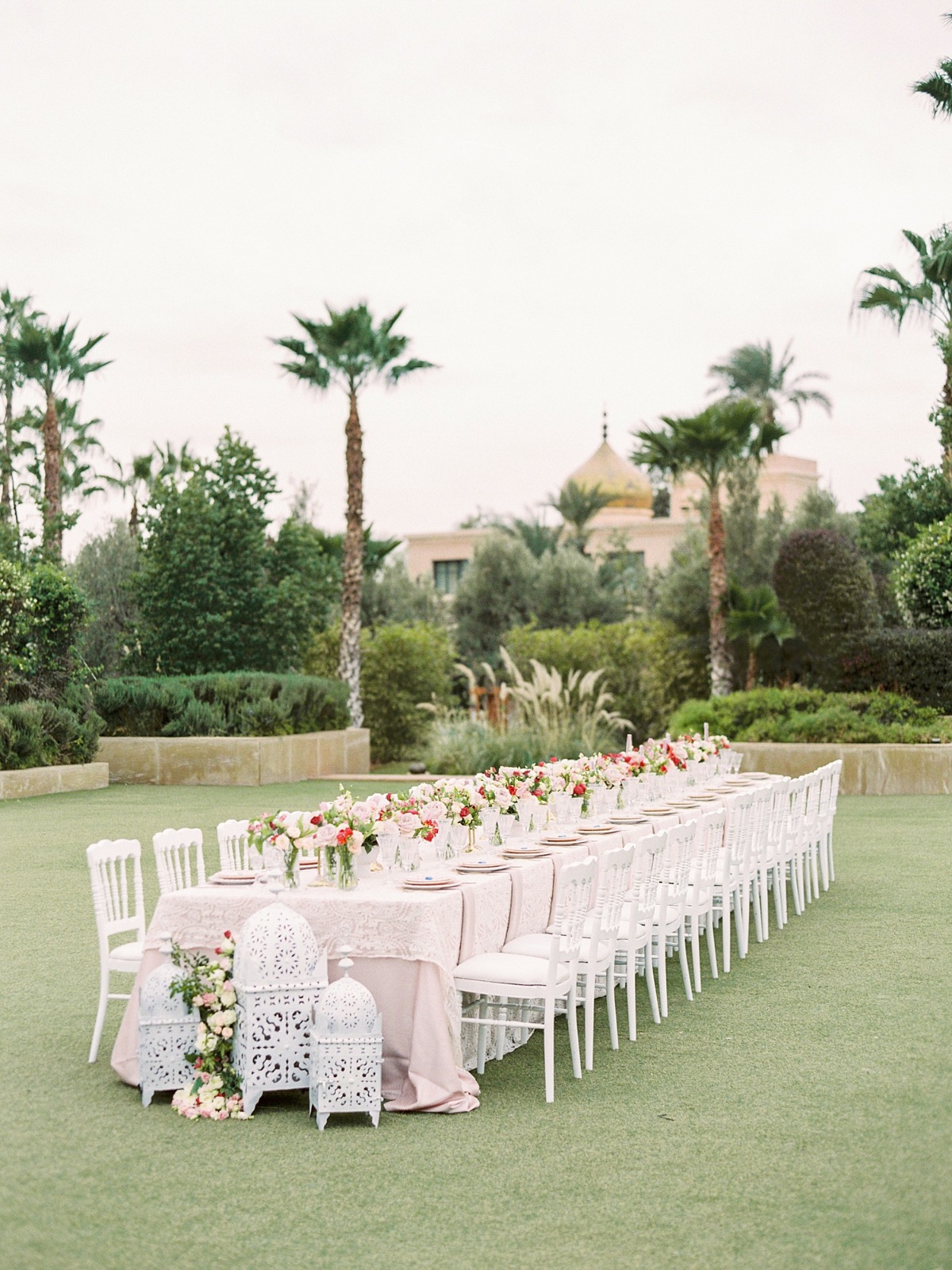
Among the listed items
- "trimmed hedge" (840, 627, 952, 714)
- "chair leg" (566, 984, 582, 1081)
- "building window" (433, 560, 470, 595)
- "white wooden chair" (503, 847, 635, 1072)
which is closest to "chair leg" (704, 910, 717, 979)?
"white wooden chair" (503, 847, 635, 1072)

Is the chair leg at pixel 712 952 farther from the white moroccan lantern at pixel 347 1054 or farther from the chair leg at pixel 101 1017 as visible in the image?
the chair leg at pixel 101 1017

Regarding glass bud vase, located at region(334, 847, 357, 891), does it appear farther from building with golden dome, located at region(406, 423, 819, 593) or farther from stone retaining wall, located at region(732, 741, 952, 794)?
building with golden dome, located at region(406, 423, 819, 593)

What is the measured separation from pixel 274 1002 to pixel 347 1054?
0.37 m

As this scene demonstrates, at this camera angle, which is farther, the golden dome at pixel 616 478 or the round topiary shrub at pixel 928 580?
the golden dome at pixel 616 478

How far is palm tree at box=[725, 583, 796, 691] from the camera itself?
2567 centimetres

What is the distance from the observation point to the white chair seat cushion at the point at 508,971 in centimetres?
641

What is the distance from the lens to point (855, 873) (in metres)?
13.0

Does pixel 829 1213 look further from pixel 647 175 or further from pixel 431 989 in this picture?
pixel 647 175

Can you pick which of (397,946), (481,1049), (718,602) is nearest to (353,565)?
(718,602)

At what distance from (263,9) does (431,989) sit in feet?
38.3

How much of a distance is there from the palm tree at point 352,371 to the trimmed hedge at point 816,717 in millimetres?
6327

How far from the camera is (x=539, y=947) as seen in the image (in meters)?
7.00

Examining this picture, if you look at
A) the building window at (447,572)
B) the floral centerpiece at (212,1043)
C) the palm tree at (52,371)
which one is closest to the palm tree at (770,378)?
the building window at (447,572)

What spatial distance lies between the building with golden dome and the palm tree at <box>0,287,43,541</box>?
33.9ft
